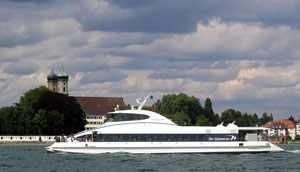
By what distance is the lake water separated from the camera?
3372 centimetres

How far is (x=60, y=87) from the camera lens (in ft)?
549

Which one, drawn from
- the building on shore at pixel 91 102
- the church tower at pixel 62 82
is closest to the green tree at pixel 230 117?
the building on shore at pixel 91 102

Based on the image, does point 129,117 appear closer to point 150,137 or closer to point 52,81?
point 150,137

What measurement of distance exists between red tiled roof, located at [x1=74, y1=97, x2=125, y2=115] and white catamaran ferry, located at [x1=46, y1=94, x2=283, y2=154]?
120 meters

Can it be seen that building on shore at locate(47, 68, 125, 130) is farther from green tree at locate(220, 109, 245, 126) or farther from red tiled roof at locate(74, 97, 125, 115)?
green tree at locate(220, 109, 245, 126)

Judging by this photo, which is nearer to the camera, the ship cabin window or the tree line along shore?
the ship cabin window

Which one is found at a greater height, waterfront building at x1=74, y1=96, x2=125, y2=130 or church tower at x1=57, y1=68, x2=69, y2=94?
church tower at x1=57, y1=68, x2=69, y2=94

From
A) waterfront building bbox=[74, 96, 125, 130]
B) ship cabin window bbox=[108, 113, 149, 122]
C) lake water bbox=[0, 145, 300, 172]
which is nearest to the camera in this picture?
lake water bbox=[0, 145, 300, 172]

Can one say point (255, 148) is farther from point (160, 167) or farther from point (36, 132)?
point (36, 132)

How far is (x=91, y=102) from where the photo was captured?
171375 millimetres

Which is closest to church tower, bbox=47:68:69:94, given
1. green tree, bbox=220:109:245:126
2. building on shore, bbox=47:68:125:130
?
building on shore, bbox=47:68:125:130

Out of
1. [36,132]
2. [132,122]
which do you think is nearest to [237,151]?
[132,122]

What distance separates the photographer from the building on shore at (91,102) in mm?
161250

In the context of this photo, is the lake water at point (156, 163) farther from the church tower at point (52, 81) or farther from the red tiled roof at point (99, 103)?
the church tower at point (52, 81)
